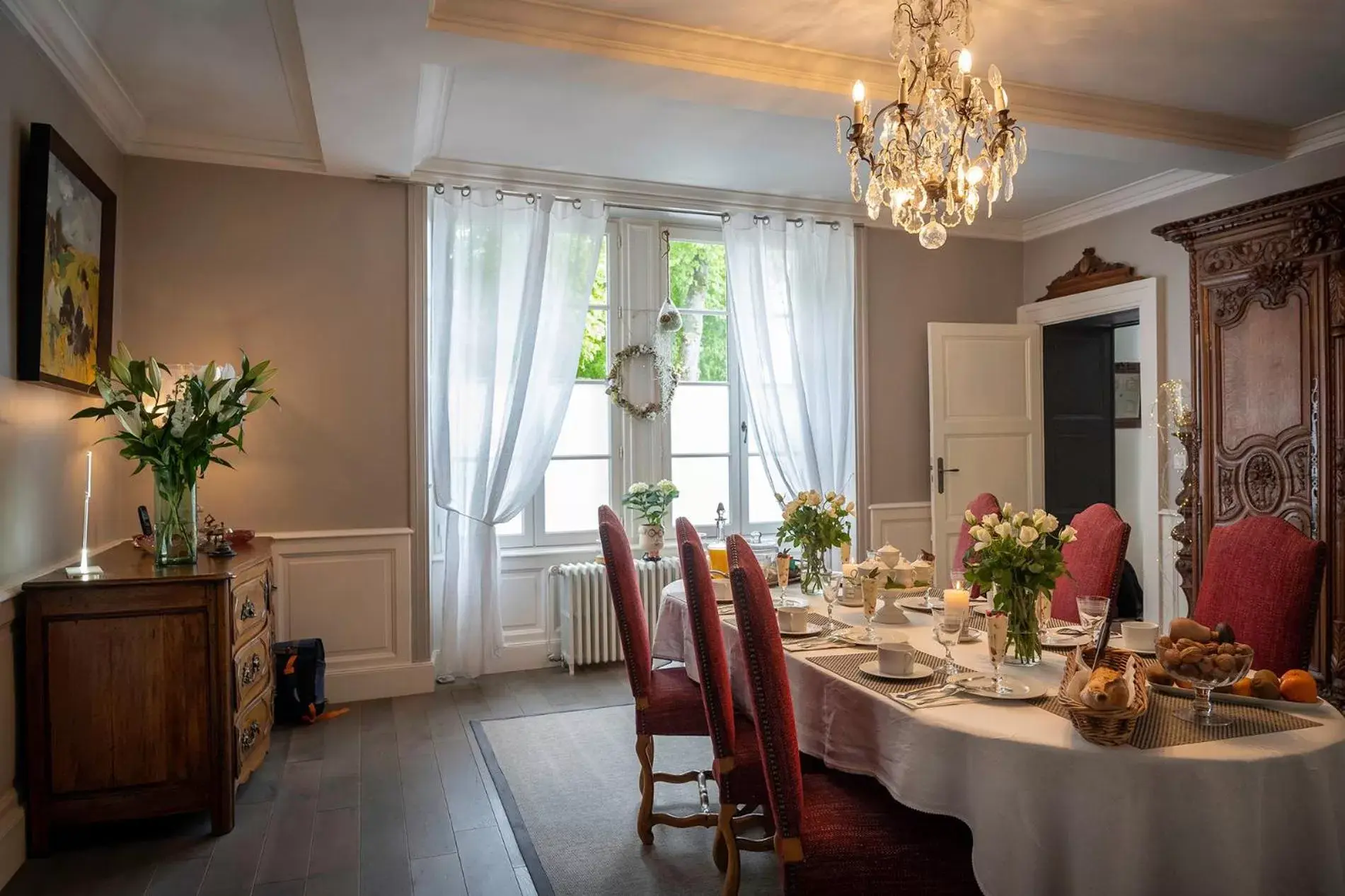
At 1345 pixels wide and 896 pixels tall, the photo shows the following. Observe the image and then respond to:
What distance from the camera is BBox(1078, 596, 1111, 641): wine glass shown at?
88.3 inches

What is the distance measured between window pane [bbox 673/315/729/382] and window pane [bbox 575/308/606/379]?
0.43 metres

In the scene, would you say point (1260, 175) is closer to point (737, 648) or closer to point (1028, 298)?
point (1028, 298)

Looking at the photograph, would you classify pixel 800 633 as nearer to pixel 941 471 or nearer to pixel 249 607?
pixel 249 607

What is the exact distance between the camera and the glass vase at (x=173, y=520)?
2.97 m

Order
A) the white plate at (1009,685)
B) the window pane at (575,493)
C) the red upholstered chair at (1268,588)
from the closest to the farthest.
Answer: the white plate at (1009,685) → the red upholstered chair at (1268,588) → the window pane at (575,493)

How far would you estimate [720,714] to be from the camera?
210cm

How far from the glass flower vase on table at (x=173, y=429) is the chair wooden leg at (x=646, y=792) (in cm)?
169

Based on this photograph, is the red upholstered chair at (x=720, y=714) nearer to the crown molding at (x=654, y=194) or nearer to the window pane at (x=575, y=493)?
the window pane at (x=575, y=493)

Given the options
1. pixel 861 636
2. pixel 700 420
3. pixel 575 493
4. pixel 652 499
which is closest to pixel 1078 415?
pixel 700 420

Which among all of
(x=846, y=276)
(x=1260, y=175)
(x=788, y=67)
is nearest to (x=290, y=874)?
(x=788, y=67)

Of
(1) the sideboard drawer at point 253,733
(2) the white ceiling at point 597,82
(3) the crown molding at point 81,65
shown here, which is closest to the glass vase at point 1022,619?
(2) the white ceiling at point 597,82

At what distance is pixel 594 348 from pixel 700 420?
0.79 meters

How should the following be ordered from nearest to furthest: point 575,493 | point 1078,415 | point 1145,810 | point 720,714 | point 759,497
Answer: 1. point 1145,810
2. point 720,714
3. point 575,493
4. point 759,497
5. point 1078,415

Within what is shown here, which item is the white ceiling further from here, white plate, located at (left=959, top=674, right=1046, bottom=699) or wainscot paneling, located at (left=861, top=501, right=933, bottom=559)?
white plate, located at (left=959, top=674, right=1046, bottom=699)
